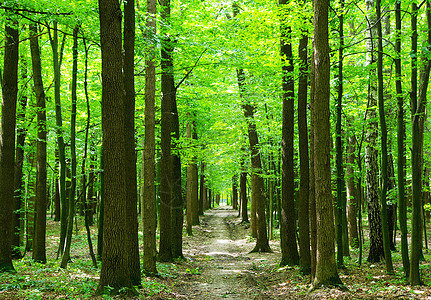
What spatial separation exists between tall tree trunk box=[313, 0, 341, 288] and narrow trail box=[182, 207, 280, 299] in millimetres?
1767

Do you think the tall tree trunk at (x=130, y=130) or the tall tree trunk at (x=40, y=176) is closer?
the tall tree trunk at (x=130, y=130)

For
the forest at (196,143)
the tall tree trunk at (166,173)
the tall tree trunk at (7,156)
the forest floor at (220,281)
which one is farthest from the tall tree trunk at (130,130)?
the tall tree trunk at (166,173)

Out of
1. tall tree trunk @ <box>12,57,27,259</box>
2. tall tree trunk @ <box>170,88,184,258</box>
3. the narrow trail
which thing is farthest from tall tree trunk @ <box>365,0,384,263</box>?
tall tree trunk @ <box>12,57,27,259</box>

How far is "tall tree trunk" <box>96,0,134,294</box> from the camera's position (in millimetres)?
6996

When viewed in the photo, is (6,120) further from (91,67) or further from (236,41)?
(236,41)

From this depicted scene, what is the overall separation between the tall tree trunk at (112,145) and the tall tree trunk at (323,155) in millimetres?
4284

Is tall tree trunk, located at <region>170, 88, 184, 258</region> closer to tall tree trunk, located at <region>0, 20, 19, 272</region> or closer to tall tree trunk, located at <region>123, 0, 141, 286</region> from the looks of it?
tall tree trunk, located at <region>123, 0, 141, 286</region>

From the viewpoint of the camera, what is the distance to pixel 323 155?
7.67 metres

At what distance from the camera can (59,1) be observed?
306 inches

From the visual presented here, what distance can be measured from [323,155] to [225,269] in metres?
7.22

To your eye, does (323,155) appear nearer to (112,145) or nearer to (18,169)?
(112,145)

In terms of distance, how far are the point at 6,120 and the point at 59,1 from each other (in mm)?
3454

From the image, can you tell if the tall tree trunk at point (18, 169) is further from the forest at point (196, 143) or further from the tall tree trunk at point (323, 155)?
the tall tree trunk at point (323, 155)

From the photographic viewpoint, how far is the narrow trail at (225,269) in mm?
9328
